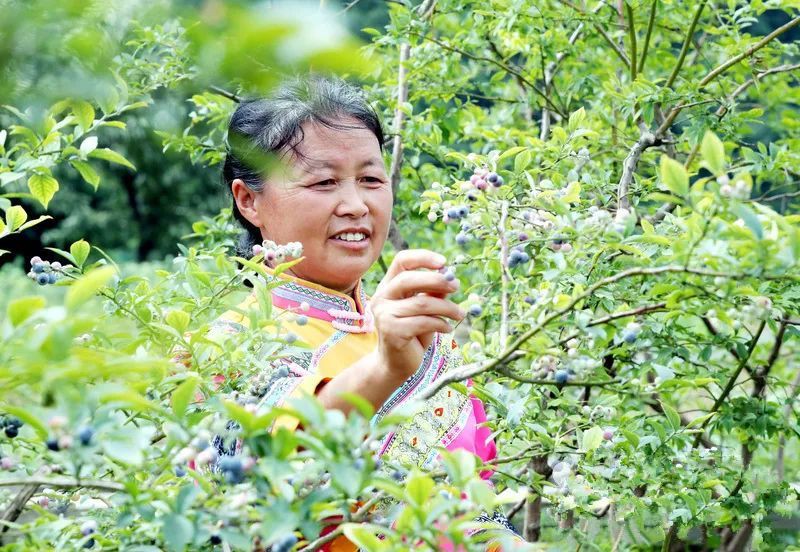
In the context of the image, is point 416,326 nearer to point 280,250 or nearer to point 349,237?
point 280,250

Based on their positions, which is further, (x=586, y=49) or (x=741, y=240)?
(x=586, y=49)

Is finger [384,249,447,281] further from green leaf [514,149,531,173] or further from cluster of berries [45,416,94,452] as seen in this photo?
cluster of berries [45,416,94,452]

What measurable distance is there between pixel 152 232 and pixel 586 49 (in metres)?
12.6

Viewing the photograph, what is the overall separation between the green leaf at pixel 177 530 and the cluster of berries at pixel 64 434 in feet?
0.39

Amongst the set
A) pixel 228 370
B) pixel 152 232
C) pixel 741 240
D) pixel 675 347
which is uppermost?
pixel 741 240

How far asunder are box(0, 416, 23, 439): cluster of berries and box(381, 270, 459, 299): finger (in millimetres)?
488

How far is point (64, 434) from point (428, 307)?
1.83 feet

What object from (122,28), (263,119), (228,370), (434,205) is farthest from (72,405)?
(263,119)

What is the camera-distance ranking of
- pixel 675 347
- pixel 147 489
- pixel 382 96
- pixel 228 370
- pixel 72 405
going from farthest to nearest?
pixel 382 96 < pixel 675 347 < pixel 228 370 < pixel 147 489 < pixel 72 405

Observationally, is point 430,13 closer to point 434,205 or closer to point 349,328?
point 349,328

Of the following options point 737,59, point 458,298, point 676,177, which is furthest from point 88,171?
point 458,298

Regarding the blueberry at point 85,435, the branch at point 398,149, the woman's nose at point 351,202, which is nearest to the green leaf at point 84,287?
the blueberry at point 85,435

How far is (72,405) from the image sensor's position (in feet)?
2.93

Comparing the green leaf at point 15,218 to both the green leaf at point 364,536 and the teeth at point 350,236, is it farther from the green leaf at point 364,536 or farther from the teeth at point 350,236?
the green leaf at point 364,536
